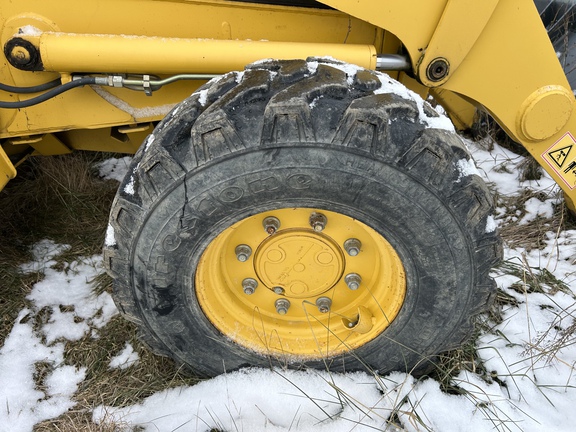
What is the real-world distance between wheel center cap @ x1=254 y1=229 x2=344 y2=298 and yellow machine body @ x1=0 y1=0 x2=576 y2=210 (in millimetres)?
687

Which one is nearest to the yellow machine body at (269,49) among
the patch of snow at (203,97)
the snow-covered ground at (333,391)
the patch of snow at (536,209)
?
the patch of snow at (203,97)

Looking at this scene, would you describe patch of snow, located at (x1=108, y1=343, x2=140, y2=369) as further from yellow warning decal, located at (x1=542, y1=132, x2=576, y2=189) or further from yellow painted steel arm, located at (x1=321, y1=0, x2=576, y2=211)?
yellow warning decal, located at (x1=542, y1=132, x2=576, y2=189)

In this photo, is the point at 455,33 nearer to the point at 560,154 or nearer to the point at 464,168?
the point at 464,168

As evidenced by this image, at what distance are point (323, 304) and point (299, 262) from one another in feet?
0.72

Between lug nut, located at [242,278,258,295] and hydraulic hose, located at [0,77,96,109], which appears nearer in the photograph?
hydraulic hose, located at [0,77,96,109]

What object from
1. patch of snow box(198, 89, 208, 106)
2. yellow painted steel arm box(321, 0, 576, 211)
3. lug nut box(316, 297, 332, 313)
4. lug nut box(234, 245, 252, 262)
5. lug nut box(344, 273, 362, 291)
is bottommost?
lug nut box(316, 297, 332, 313)

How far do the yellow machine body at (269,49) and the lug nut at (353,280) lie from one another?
0.80 meters

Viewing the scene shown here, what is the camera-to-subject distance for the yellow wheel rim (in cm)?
190

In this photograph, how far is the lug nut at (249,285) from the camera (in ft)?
6.55

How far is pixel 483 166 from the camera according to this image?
3.72 m

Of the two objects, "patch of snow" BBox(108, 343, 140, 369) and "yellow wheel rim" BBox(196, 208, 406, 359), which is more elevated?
"yellow wheel rim" BBox(196, 208, 406, 359)

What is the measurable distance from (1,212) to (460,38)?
2732mm

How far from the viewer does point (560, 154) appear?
2.10 m

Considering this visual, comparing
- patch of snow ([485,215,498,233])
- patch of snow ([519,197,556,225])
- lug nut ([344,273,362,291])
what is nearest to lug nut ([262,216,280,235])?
lug nut ([344,273,362,291])
